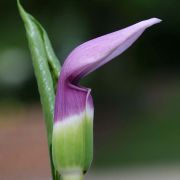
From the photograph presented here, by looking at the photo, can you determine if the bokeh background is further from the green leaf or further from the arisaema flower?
the arisaema flower

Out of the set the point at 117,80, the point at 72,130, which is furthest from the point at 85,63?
the point at 117,80

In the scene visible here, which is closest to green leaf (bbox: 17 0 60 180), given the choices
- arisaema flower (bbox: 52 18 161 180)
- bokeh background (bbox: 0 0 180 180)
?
arisaema flower (bbox: 52 18 161 180)

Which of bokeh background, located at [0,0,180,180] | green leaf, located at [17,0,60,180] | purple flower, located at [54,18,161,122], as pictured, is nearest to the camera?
purple flower, located at [54,18,161,122]

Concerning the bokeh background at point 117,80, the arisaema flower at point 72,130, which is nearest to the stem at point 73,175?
the arisaema flower at point 72,130

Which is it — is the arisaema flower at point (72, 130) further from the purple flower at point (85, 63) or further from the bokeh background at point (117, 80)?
the bokeh background at point (117, 80)

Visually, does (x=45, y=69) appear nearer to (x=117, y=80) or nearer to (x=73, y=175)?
(x=73, y=175)

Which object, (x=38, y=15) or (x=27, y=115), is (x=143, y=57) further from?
(x=27, y=115)
